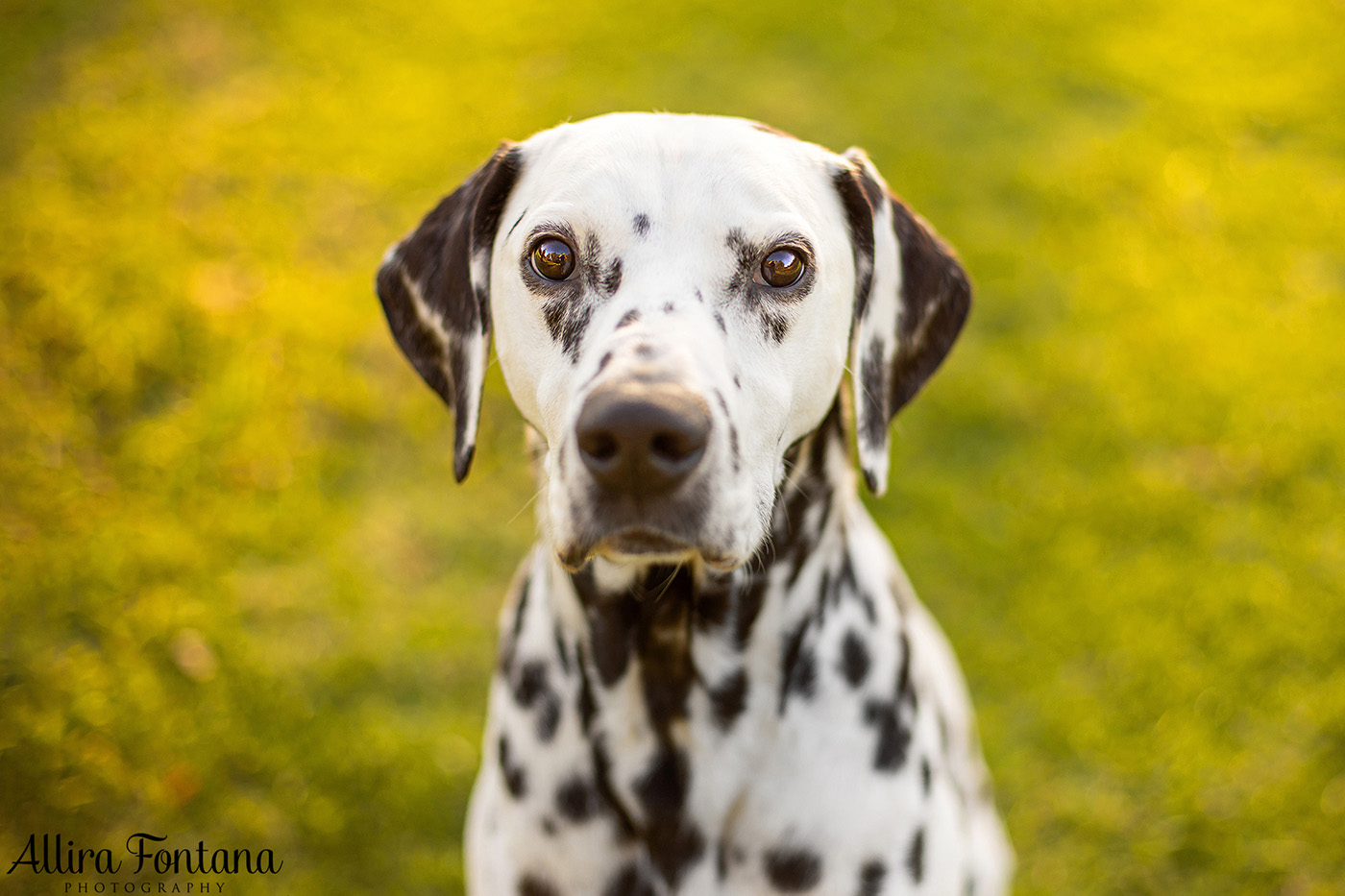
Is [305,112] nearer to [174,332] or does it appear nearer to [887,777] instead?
[174,332]

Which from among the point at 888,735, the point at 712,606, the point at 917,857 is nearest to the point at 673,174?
the point at 712,606

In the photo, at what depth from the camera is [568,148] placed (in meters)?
2.37

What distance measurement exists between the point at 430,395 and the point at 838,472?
351 centimetres

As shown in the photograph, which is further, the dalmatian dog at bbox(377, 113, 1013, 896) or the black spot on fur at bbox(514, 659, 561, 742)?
the black spot on fur at bbox(514, 659, 561, 742)

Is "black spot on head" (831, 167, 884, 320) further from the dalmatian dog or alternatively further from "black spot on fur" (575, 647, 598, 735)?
"black spot on fur" (575, 647, 598, 735)

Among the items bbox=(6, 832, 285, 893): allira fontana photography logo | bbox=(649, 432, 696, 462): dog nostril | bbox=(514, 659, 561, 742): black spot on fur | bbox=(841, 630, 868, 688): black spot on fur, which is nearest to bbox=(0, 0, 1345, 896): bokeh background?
bbox=(6, 832, 285, 893): allira fontana photography logo

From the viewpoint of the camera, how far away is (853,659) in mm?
2564

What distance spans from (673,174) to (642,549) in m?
0.84

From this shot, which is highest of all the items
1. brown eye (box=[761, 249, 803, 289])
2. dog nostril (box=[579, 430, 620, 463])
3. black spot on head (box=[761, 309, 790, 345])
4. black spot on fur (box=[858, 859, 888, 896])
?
brown eye (box=[761, 249, 803, 289])

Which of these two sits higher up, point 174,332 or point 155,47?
point 155,47

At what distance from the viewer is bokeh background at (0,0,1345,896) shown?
4004 millimetres

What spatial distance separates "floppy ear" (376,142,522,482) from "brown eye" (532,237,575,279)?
273 millimetres

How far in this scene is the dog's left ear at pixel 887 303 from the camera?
2.51m

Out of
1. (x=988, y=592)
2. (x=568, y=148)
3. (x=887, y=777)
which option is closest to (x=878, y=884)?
(x=887, y=777)
